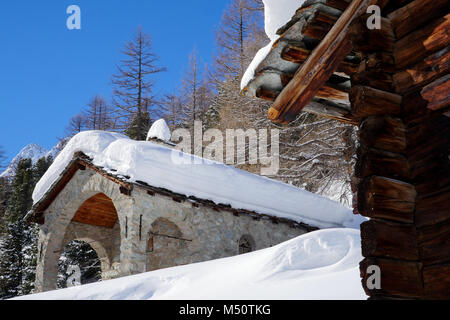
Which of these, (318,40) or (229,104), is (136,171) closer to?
(318,40)

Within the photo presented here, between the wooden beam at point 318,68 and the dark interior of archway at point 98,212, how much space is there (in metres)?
9.68

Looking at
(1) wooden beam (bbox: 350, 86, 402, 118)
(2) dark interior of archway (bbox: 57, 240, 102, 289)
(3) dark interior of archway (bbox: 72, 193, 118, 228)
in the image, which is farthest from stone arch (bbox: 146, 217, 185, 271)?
(1) wooden beam (bbox: 350, 86, 402, 118)

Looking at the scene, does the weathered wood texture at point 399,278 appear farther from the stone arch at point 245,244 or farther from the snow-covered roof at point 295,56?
the stone arch at point 245,244

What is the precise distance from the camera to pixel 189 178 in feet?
39.2

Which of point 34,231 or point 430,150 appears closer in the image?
point 430,150

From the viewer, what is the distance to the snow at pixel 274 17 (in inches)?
166

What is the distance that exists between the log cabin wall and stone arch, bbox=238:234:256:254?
31.0 feet

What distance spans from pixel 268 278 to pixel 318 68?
315cm

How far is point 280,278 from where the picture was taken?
234 inches

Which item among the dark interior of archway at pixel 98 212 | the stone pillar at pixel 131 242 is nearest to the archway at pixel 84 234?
the dark interior of archway at pixel 98 212
